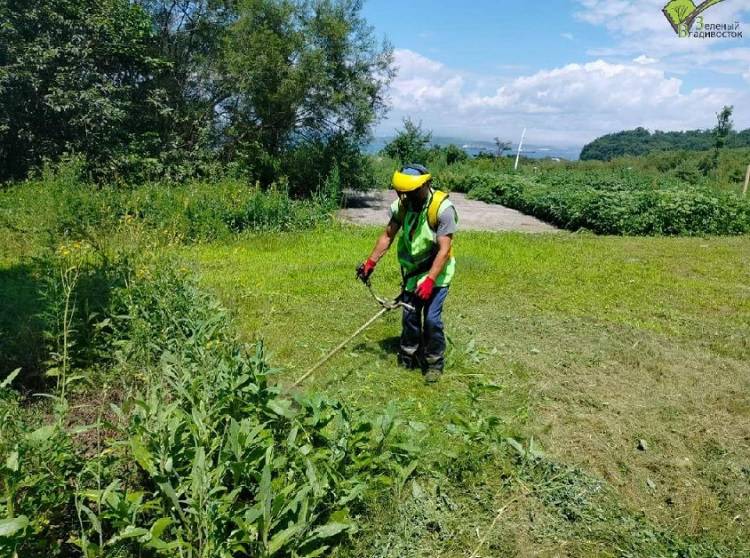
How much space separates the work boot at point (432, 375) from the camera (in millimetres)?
5066

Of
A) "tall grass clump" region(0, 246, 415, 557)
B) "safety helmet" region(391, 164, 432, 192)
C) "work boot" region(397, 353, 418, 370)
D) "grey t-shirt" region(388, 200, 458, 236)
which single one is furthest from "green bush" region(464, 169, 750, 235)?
"tall grass clump" region(0, 246, 415, 557)

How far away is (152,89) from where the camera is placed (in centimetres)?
1549

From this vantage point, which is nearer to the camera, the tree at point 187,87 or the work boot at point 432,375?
the work boot at point 432,375

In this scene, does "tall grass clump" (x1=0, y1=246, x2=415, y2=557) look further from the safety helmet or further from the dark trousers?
the safety helmet

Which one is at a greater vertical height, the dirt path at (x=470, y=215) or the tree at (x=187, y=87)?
the tree at (x=187, y=87)

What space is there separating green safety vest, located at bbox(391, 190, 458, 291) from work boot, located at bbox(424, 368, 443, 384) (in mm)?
767

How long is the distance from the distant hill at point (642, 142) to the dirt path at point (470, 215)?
2253 inches

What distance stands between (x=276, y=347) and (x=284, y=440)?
265 centimetres

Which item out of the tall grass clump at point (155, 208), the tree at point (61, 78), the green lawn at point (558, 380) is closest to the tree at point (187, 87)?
the tree at point (61, 78)

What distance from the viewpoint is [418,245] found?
188 inches

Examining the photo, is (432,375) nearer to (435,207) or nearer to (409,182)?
(435,207)

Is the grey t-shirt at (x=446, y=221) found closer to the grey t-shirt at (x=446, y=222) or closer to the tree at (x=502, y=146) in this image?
the grey t-shirt at (x=446, y=222)

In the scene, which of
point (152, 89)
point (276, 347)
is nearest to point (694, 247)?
point (276, 347)

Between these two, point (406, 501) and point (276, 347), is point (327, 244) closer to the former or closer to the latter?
point (276, 347)
